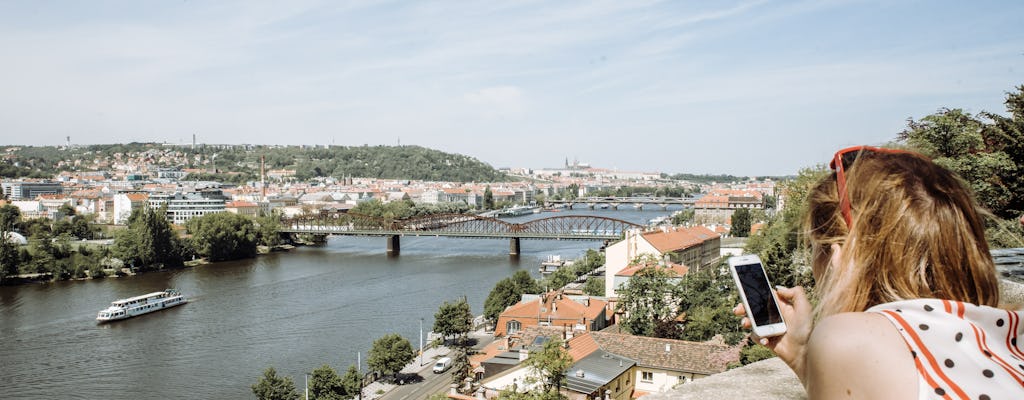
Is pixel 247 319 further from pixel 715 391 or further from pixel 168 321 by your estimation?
pixel 715 391

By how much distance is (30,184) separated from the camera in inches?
2408

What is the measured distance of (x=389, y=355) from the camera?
1201cm

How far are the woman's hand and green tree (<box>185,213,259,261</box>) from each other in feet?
101

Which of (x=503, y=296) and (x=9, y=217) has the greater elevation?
(x=9, y=217)

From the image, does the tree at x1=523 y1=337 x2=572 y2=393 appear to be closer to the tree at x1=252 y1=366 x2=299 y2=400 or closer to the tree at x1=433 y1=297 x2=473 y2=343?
the tree at x1=252 y1=366 x2=299 y2=400

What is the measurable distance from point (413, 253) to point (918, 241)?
31848mm

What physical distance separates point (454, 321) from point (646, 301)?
4.01 metres

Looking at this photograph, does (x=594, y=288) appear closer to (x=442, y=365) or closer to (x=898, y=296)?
(x=442, y=365)

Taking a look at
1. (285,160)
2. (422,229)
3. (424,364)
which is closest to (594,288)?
(424,364)

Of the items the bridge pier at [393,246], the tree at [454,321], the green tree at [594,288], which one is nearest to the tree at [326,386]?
the tree at [454,321]

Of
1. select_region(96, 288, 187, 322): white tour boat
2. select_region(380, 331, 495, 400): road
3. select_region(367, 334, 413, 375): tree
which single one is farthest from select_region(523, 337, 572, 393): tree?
select_region(96, 288, 187, 322): white tour boat

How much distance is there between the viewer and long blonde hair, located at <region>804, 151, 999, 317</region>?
2.15ft

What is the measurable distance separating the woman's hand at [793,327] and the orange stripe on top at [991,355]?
0.19 metres

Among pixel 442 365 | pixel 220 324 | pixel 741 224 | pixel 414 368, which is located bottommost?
pixel 414 368
